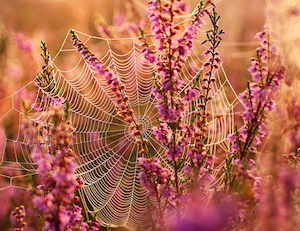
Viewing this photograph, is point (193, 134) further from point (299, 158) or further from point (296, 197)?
point (296, 197)

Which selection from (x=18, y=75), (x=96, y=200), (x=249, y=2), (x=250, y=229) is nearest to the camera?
(x=250, y=229)

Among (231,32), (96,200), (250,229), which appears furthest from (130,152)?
(250,229)

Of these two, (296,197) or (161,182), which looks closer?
(296,197)

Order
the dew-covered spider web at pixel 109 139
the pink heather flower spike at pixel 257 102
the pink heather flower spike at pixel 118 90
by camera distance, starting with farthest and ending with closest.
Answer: the dew-covered spider web at pixel 109 139
the pink heather flower spike at pixel 118 90
the pink heather flower spike at pixel 257 102

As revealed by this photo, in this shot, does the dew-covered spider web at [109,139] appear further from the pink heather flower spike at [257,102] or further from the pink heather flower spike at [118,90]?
the pink heather flower spike at [257,102]

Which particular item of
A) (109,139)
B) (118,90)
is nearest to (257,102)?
(118,90)

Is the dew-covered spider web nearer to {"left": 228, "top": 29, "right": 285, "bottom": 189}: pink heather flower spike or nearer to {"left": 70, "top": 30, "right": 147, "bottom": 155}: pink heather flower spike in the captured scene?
{"left": 70, "top": 30, "right": 147, "bottom": 155}: pink heather flower spike

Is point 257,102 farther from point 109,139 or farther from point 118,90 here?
point 109,139

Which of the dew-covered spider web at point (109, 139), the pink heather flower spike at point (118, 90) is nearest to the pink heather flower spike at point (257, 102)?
the pink heather flower spike at point (118, 90)

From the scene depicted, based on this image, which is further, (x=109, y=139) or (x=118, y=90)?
(x=109, y=139)

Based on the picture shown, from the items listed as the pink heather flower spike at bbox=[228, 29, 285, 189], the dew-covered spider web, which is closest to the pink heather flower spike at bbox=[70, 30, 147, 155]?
the pink heather flower spike at bbox=[228, 29, 285, 189]

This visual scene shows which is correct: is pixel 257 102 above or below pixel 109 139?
above
